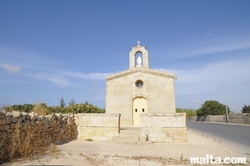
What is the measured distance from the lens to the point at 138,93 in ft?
59.5

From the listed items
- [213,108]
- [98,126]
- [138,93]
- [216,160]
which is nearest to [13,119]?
[98,126]

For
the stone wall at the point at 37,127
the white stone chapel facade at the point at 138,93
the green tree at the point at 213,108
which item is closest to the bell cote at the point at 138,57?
the white stone chapel facade at the point at 138,93

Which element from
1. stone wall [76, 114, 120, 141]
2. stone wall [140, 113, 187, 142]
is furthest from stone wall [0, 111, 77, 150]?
stone wall [140, 113, 187, 142]

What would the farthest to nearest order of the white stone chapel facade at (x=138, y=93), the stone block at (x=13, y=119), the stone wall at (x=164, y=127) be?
the white stone chapel facade at (x=138, y=93) < the stone wall at (x=164, y=127) < the stone block at (x=13, y=119)

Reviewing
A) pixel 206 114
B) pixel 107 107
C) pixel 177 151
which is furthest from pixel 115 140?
pixel 206 114

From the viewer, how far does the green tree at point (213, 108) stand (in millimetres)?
46750

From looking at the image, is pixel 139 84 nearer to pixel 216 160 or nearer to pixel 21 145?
pixel 216 160

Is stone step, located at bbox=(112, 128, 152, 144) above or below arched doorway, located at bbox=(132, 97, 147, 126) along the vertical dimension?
below

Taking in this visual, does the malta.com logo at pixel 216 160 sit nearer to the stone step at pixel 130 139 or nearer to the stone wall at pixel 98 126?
the stone step at pixel 130 139

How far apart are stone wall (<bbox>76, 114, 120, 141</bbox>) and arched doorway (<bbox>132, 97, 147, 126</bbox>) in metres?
7.40

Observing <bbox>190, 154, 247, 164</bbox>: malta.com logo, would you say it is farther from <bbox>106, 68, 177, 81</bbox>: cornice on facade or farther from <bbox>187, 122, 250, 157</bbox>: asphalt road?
<bbox>106, 68, 177, 81</bbox>: cornice on facade

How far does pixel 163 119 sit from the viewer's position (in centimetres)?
1041

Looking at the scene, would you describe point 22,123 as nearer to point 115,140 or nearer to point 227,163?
point 115,140

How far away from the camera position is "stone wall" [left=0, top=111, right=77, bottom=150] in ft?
20.5
